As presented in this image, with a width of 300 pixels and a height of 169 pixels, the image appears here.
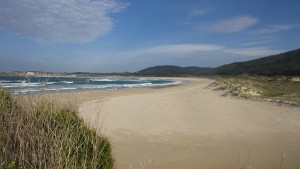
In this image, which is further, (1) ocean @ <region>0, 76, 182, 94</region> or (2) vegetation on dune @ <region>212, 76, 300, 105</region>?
(2) vegetation on dune @ <region>212, 76, 300, 105</region>

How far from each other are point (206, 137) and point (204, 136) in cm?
14

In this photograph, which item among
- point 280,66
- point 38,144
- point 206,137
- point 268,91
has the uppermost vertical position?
point 280,66

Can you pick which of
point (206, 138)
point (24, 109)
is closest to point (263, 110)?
point (206, 138)

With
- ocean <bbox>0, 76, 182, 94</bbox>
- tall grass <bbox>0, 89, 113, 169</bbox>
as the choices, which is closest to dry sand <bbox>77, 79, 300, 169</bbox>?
tall grass <bbox>0, 89, 113, 169</bbox>

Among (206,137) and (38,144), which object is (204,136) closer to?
(206,137)

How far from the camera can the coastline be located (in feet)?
25.5

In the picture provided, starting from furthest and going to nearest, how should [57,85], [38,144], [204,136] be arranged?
1. [57,85]
2. [204,136]
3. [38,144]

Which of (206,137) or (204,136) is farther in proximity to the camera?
(204,136)

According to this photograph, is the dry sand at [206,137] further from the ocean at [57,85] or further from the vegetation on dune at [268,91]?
the vegetation on dune at [268,91]

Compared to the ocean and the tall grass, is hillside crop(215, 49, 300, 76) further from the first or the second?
the tall grass

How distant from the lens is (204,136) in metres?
10.2

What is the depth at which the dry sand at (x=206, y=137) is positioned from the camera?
7.73 metres

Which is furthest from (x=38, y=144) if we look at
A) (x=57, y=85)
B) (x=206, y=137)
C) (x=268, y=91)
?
(x=57, y=85)

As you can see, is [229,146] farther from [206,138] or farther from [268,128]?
[268,128]
